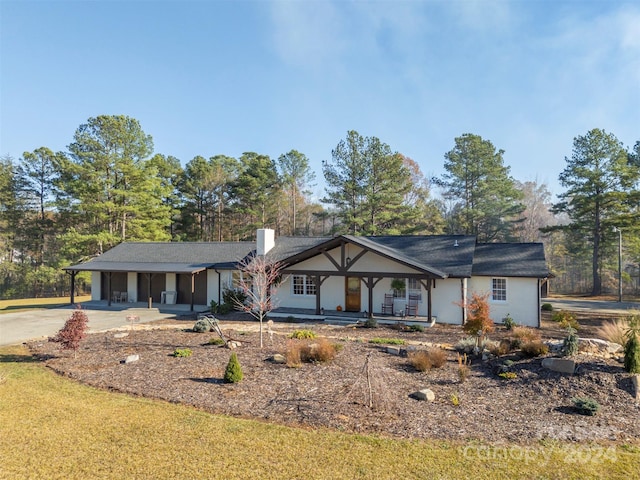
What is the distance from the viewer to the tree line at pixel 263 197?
34438 millimetres

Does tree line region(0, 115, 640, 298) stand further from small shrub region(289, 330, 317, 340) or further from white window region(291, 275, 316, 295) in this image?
small shrub region(289, 330, 317, 340)

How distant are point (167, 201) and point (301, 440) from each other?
42.6 metres

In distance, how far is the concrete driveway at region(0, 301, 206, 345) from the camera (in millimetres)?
15967

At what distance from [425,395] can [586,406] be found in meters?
2.98

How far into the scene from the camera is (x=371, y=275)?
61.0ft

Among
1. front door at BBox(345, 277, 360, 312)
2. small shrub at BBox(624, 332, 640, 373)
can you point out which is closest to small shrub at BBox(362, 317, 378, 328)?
front door at BBox(345, 277, 360, 312)

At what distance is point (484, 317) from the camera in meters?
12.1

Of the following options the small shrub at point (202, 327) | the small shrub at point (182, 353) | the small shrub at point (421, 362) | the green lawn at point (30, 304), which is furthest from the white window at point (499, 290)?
the green lawn at point (30, 304)

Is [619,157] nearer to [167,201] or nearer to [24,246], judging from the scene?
[167,201]

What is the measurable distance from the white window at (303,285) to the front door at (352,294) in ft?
6.45

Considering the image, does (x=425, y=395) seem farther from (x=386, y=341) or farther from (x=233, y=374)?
(x=386, y=341)

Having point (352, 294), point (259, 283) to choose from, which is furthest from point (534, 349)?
point (352, 294)

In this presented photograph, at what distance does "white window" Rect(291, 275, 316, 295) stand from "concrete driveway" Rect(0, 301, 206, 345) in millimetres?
5881

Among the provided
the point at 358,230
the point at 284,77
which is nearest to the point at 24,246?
the point at 358,230
